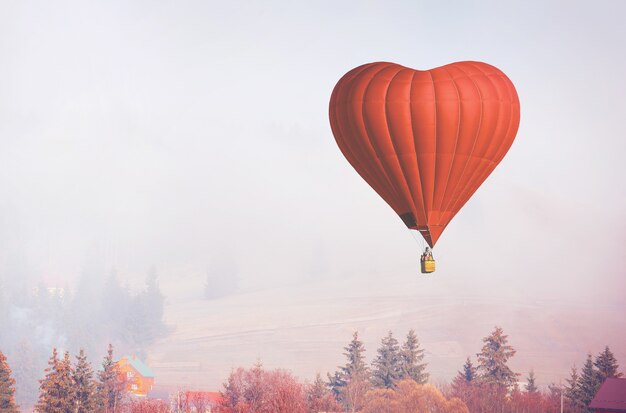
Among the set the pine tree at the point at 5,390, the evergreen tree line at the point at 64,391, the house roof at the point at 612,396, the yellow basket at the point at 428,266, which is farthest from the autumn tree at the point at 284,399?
the yellow basket at the point at 428,266

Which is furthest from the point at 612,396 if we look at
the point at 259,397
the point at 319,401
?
the point at 259,397

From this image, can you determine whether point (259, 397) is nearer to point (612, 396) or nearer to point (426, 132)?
point (612, 396)

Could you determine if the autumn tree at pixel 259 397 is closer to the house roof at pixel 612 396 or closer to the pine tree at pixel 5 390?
the pine tree at pixel 5 390

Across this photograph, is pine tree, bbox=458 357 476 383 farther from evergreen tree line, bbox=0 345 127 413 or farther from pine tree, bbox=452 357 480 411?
evergreen tree line, bbox=0 345 127 413

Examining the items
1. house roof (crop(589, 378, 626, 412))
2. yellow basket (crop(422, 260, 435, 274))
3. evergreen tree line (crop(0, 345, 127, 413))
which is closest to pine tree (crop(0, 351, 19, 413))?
evergreen tree line (crop(0, 345, 127, 413))

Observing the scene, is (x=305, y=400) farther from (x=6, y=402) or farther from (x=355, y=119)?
(x=355, y=119)

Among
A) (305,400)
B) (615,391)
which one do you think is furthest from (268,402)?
(615,391)
